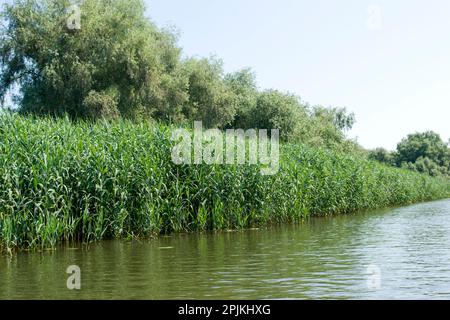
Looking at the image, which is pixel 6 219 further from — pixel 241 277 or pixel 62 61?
pixel 62 61

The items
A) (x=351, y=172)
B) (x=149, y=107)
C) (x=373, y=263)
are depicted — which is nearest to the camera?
(x=373, y=263)

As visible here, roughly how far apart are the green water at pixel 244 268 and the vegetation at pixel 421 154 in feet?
282

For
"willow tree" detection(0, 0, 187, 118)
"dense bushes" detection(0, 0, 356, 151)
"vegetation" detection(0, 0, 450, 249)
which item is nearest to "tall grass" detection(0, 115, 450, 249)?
"vegetation" detection(0, 0, 450, 249)

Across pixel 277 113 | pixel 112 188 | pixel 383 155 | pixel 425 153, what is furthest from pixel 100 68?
pixel 383 155

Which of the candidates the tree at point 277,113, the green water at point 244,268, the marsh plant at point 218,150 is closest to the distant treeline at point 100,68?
the tree at point 277,113

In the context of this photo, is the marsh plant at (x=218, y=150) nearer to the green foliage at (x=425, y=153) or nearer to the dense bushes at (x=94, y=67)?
the dense bushes at (x=94, y=67)

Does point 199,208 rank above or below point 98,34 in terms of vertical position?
below

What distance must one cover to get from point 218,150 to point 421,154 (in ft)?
301

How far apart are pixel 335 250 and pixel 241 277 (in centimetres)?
321

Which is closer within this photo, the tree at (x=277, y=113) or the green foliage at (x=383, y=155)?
the tree at (x=277, y=113)

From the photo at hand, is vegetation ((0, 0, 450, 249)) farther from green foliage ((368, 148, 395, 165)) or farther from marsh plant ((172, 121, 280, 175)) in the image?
green foliage ((368, 148, 395, 165))

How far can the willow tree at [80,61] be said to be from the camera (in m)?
32.1

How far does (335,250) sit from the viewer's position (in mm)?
9773

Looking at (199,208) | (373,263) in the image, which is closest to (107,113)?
(199,208)
